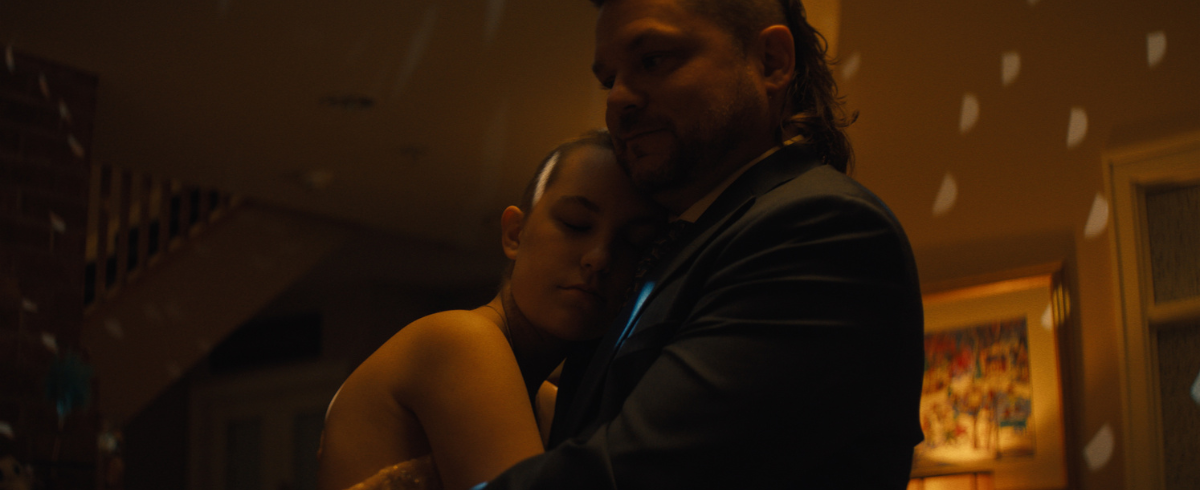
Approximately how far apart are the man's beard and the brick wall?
3659mm

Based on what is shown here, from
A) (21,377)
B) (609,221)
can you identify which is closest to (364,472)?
(609,221)

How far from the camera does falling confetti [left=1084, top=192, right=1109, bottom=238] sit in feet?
6.95

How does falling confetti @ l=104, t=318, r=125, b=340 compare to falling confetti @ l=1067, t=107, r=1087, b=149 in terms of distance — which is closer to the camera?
falling confetti @ l=1067, t=107, r=1087, b=149

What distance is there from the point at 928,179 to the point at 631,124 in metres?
1.46

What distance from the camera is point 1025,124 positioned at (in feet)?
7.45

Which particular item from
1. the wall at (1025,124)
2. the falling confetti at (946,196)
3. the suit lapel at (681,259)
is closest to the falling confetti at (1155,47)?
the wall at (1025,124)

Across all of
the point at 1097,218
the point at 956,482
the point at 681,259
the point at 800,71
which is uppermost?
the point at 800,71

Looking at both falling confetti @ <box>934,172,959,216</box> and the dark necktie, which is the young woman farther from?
falling confetti @ <box>934,172,959,216</box>

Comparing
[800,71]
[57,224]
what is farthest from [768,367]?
[57,224]

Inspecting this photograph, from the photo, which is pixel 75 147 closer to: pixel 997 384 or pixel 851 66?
pixel 851 66

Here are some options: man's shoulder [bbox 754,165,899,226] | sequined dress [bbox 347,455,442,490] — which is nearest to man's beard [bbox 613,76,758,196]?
man's shoulder [bbox 754,165,899,226]

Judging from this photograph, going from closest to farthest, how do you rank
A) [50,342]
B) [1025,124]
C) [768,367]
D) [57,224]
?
1. [768,367]
2. [1025,124]
3. [50,342]
4. [57,224]

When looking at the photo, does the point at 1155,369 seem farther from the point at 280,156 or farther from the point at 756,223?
the point at 280,156

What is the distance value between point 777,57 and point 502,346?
1.56ft
